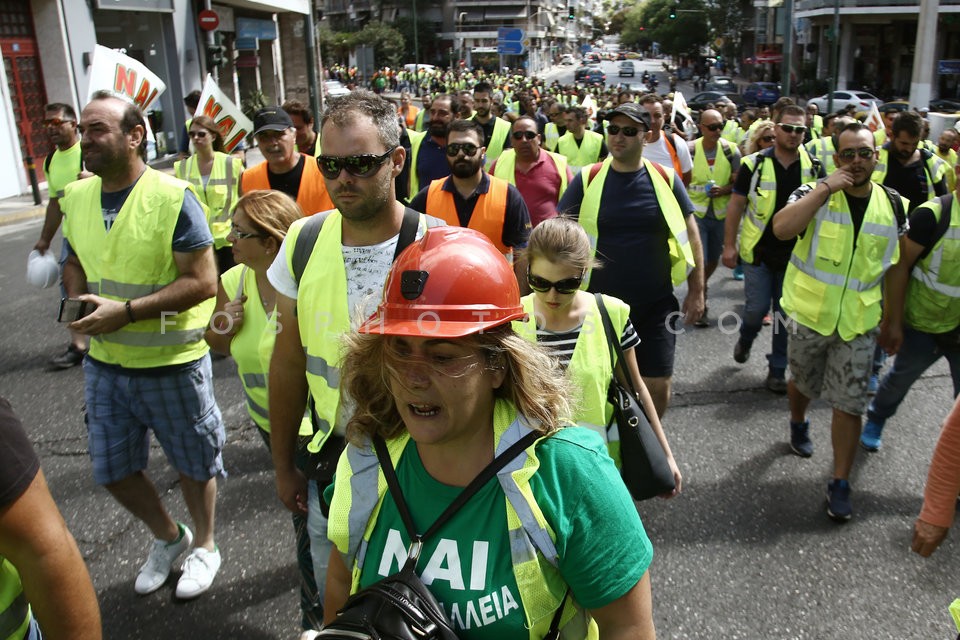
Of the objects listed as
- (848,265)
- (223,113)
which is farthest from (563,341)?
(223,113)

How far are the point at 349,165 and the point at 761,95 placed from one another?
44.5 meters

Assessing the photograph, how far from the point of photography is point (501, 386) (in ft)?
5.76

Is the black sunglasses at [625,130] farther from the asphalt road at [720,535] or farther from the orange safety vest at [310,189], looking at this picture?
the asphalt road at [720,535]

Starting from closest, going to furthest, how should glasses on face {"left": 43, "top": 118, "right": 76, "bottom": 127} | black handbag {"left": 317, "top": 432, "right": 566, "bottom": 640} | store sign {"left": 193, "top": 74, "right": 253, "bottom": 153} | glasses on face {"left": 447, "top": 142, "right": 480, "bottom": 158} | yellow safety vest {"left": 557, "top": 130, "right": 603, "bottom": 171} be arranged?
black handbag {"left": 317, "top": 432, "right": 566, "bottom": 640} → glasses on face {"left": 447, "top": 142, "right": 480, "bottom": 158} → store sign {"left": 193, "top": 74, "right": 253, "bottom": 153} → glasses on face {"left": 43, "top": 118, "right": 76, "bottom": 127} → yellow safety vest {"left": 557, "top": 130, "right": 603, "bottom": 171}

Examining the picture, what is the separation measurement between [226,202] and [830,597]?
509 cm

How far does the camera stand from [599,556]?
5.27 ft

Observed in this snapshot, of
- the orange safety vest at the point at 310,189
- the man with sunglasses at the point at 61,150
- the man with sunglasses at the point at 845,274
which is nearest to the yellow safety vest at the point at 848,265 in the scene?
the man with sunglasses at the point at 845,274

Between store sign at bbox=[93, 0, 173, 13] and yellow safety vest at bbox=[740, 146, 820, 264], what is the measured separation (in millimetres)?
18175

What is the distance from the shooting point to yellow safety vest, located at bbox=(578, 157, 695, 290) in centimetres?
448

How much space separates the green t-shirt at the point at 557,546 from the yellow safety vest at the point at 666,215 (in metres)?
2.90

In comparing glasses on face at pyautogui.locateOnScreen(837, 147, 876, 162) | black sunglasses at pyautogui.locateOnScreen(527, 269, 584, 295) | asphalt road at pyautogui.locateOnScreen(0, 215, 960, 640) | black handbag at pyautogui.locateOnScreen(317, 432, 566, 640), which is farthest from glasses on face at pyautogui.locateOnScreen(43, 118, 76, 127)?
black handbag at pyautogui.locateOnScreen(317, 432, 566, 640)

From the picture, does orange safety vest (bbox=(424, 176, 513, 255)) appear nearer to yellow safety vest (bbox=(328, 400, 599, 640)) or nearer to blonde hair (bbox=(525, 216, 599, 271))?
blonde hair (bbox=(525, 216, 599, 271))

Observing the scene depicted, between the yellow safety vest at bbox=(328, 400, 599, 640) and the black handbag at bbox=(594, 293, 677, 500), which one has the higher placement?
the yellow safety vest at bbox=(328, 400, 599, 640)

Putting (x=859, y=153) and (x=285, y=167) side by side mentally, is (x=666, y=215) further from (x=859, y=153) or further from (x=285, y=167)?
(x=285, y=167)
